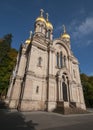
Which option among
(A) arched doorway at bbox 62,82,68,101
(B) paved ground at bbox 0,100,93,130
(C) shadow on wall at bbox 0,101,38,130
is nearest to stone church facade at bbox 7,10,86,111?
(A) arched doorway at bbox 62,82,68,101

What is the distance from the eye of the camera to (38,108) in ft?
50.2

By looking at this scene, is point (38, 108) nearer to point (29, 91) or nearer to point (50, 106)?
point (50, 106)

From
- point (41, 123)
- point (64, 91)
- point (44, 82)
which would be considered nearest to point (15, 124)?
point (41, 123)

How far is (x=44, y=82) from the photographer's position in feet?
57.5

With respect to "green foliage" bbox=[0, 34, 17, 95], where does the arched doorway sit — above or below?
below

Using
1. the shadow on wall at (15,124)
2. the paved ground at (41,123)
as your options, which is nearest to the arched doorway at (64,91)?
the paved ground at (41,123)

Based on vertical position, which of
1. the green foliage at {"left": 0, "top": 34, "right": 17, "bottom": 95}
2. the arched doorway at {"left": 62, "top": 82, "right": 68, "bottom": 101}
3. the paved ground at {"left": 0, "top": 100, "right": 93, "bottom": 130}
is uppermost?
the green foliage at {"left": 0, "top": 34, "right": 17, "bottom": 95}

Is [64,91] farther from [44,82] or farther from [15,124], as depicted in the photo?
[15,124]

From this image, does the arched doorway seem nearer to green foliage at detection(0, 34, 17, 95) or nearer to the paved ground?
the paved ground

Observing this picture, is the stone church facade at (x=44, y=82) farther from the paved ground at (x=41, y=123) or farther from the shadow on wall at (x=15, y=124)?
the shadow on wall at (x=15, y=124)

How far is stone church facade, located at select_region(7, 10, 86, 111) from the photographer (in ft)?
50.0

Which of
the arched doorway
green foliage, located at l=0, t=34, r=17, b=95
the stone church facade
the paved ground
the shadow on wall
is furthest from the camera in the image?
green foliage, located at l=0, t=34, r=17, b=95

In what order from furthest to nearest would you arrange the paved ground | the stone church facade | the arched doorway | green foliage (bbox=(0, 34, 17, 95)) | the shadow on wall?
green foliage (bbox=(0, 34, 17, 95))
the arched doorway
the stone church facade
the paved ground
the shadow on wall

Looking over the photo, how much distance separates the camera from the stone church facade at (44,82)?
15.2 metres
